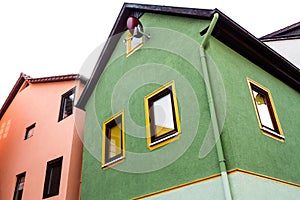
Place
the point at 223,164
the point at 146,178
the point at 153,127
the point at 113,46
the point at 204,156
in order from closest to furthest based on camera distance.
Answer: the point at 223,164 < the point at 204,156 < the point at 146,178 < the point at 153,127 < the point at 113,46

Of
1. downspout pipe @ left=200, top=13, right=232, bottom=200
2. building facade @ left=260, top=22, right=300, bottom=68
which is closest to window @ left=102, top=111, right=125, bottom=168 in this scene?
downspout pipe @ left=200, top=13, right=232, bottom=200

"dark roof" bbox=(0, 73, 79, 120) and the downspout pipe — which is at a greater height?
"dark roof" bbox=(0, 73, 79, 120)

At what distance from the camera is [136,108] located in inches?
328

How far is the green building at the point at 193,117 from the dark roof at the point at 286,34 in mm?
5594

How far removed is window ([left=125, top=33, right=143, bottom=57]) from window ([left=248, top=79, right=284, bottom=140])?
4.09m

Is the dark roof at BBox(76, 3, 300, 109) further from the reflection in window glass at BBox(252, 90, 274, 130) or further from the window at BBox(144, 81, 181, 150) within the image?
the window at BBox(144, 81, 181, 150)

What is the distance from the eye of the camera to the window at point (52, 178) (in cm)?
1041

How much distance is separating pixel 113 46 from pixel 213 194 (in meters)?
7.71

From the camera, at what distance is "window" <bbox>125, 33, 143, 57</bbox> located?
379 inches

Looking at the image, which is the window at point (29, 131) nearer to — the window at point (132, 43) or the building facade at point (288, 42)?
the window at point (132, 43)

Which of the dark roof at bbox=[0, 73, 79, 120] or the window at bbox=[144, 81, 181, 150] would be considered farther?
the dark roof at bbox=[0, 73, 79, 120]

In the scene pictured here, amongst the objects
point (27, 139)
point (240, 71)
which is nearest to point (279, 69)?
point (240, 71)

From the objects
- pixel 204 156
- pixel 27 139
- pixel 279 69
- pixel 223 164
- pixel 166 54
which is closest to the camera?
pixel 223 164

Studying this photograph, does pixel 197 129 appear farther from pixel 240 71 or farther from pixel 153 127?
pixel 240 71
